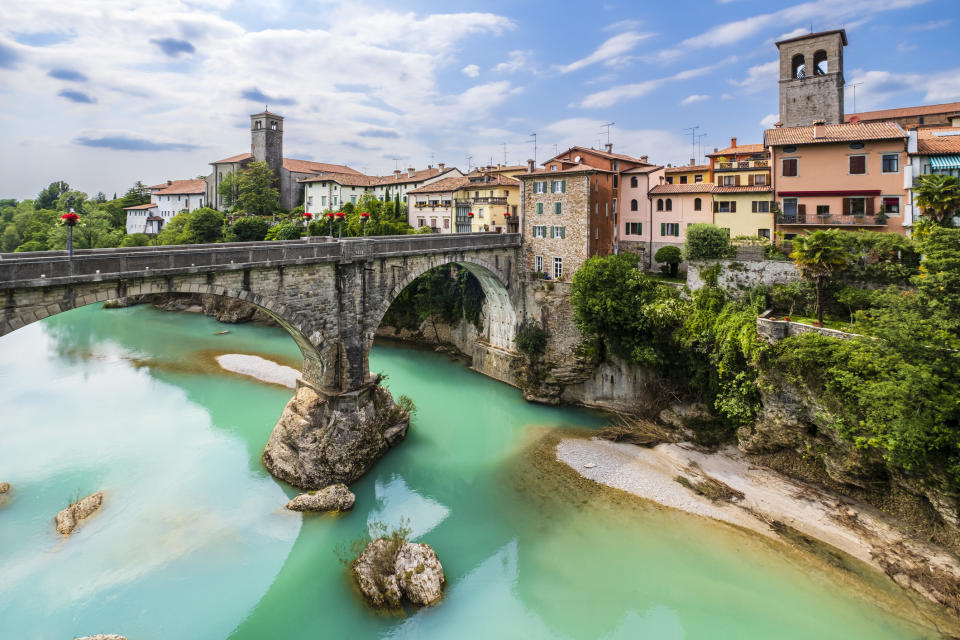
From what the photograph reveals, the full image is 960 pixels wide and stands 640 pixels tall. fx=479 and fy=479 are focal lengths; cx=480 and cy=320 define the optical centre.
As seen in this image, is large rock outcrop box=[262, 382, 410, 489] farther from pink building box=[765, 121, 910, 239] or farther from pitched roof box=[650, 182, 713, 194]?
pitched roof box=[650, 182, 713, 194]

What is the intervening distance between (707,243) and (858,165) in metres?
8.17

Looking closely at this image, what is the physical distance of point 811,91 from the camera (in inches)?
1378

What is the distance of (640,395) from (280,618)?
18.8 meters

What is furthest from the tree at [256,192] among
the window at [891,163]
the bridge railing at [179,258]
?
the window at [891,163]

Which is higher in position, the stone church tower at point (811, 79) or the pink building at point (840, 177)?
the stone church tower at point (811, 79)

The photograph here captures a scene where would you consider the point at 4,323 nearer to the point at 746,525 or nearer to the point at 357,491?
the point at 357,491

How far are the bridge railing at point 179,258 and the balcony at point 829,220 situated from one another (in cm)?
1931

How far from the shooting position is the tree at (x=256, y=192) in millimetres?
62438

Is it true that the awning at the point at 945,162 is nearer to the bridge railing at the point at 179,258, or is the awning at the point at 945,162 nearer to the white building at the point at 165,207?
the bridge railing at the point at 179,258

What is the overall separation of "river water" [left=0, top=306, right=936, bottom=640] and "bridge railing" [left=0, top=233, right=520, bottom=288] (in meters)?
8.77

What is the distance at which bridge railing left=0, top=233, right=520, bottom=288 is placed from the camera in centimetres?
1264

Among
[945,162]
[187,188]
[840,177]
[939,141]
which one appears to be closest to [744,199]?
[840,177]

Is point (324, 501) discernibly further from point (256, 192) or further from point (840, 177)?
point (256, 192)

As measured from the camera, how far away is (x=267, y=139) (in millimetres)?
70938
